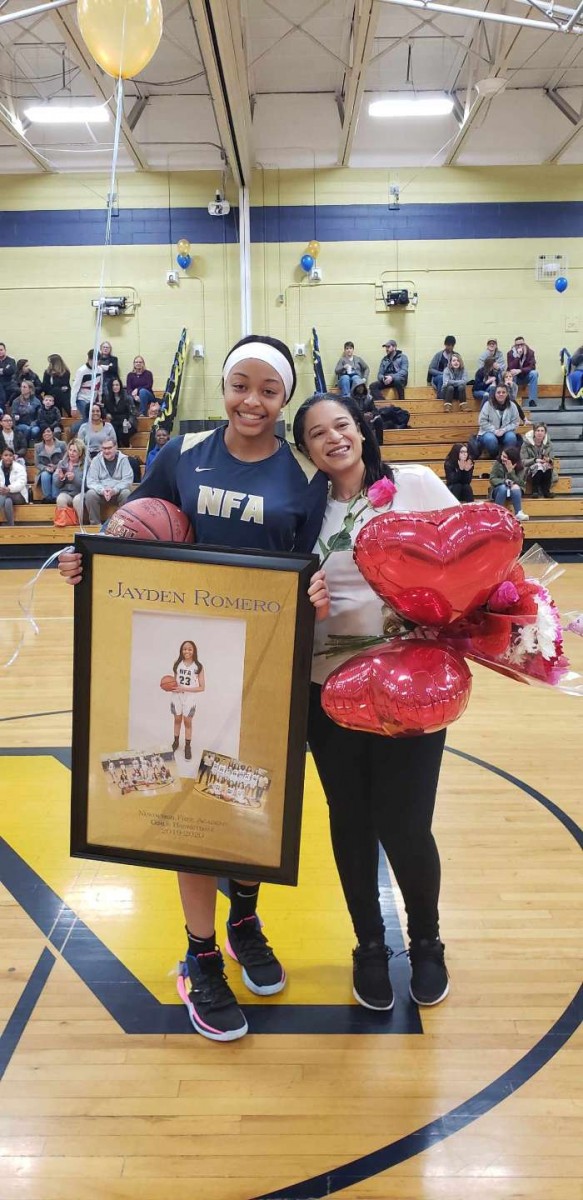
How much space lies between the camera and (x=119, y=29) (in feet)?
11.8

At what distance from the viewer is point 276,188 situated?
11125mm

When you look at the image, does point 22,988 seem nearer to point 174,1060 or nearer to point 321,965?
point 174,1060

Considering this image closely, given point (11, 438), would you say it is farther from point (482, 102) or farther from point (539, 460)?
point (482, 102)

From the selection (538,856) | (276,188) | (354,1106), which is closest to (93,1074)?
(354,1106)

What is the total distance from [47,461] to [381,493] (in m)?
8.35

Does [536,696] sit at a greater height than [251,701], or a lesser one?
lesser

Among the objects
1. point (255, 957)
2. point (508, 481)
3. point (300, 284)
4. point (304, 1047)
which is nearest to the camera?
point (304, 1047)

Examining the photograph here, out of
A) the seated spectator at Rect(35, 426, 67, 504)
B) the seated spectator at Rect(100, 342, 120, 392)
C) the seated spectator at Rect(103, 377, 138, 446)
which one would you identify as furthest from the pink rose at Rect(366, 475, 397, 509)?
the seated spectator at Rect(100, 342, 120, 392)

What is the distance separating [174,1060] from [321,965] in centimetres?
45

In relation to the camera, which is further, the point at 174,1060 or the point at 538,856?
the point at 538,856

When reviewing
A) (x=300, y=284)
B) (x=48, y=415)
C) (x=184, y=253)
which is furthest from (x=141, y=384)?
(x=300, y=284)

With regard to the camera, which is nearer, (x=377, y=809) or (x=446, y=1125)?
(x=446, y=1125)

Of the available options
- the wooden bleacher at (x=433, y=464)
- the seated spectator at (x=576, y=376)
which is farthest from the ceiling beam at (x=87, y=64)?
the seated spectator at (x=576, y=376)

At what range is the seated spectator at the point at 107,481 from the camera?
8133mm
